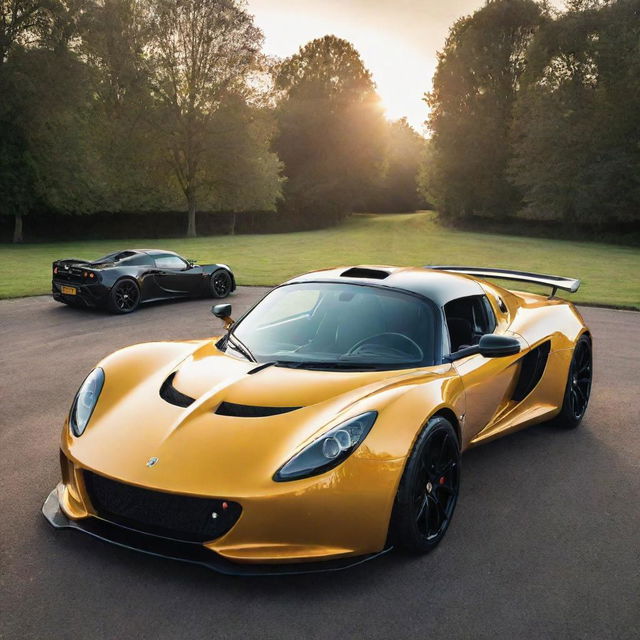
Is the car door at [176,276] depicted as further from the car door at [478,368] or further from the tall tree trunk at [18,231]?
the tall tree trunk at [18,231]

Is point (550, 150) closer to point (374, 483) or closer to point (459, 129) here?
point (459, 129)

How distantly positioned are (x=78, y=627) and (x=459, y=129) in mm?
56702

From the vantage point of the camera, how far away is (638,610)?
3.22 m

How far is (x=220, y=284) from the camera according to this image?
1470 cm

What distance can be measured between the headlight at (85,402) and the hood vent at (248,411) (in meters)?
0.81

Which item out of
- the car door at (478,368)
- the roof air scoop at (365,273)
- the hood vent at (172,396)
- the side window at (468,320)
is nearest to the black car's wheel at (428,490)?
the car door at (478,368)

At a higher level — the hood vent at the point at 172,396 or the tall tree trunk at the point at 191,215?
the hood vent at the point at 172,396

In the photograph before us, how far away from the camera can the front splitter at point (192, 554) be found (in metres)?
3.09

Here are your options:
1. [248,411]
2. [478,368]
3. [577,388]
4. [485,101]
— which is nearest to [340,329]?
[478,368]

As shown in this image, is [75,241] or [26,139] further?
[75,241]

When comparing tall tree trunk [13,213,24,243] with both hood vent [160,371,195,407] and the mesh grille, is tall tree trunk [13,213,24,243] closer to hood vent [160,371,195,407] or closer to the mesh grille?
hood vent [160,371,195,407]

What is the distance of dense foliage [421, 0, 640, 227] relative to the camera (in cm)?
4397

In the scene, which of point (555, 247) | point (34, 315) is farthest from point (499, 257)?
point (34, 315)

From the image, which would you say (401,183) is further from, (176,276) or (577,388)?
(577,388)
